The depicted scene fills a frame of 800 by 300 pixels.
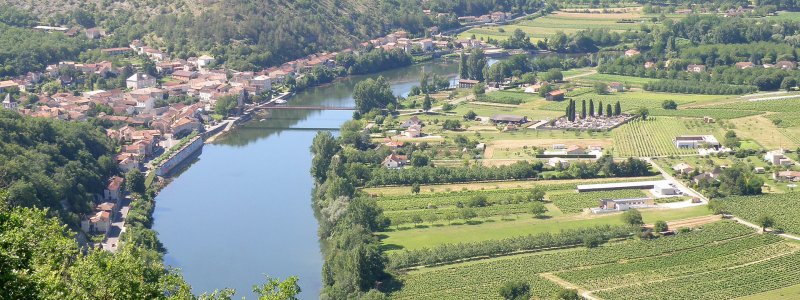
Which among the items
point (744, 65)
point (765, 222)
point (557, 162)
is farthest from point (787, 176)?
point (744, 65)

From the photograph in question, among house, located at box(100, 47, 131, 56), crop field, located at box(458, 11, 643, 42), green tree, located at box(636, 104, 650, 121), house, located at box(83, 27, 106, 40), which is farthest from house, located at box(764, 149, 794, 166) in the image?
house, located at box(83, 27, 106, 40)

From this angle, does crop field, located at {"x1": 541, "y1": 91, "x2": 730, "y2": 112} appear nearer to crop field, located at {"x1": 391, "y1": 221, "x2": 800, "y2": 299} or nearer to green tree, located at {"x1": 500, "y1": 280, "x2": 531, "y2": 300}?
crop field, located at {"x1": 391, "y1": 221, "x2": 800, "y2": 299}

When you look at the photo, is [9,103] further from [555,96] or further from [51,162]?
[555,96]

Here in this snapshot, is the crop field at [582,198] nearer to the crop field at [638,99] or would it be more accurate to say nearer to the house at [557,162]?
the house at [557,162]

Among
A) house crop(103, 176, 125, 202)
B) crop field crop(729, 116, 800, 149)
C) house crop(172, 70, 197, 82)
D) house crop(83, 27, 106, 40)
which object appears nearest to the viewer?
house crop(103, 176, 125, 202)

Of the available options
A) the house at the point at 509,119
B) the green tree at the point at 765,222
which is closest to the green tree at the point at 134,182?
the house at the point at 509,119
